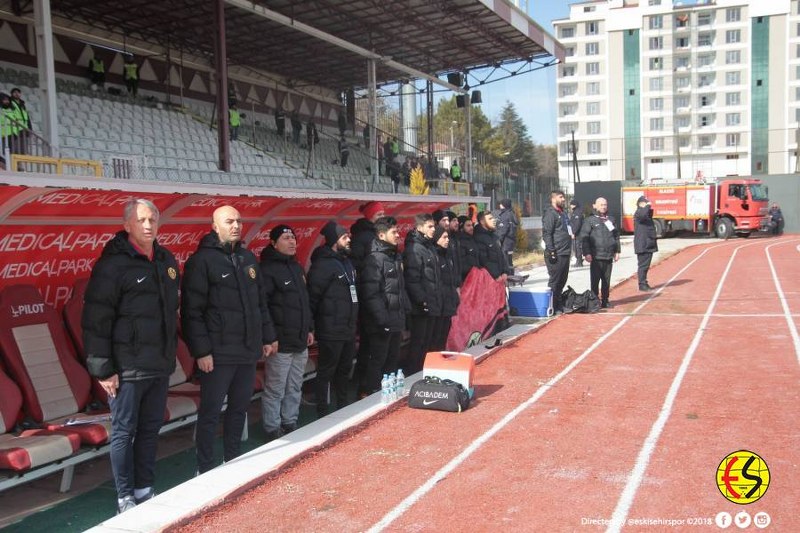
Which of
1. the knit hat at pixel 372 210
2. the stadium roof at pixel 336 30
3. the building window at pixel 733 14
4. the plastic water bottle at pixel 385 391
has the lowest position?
the plastic water bottle at pixel 385 391

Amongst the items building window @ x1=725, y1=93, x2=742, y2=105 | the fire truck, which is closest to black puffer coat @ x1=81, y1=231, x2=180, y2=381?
the fire truck

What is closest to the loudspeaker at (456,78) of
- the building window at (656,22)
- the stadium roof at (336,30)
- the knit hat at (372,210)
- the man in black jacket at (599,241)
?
the stadium roof at (336,30)

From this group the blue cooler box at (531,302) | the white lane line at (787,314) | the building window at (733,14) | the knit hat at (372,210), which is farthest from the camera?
the building window at (733,14)

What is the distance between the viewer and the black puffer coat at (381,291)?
6.09 meters

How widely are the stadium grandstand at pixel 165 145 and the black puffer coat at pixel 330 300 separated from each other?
91cm

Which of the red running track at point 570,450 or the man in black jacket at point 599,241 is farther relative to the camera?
the man in black jacket at point 599,241

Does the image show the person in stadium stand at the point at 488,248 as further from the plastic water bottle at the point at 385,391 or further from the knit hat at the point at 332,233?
the plastic water bottle at the point at 385,391

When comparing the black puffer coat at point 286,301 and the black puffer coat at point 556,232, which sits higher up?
the black puffer coat at point 556,232

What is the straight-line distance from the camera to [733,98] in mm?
64375

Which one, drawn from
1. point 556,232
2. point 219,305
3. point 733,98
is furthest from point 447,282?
point 733,98

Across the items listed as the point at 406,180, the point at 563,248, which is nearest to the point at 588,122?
the point at 406,180

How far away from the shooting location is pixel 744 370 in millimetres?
6754

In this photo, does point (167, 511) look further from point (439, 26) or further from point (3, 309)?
point (439, 26)

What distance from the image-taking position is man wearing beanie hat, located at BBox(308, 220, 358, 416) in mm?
5656
